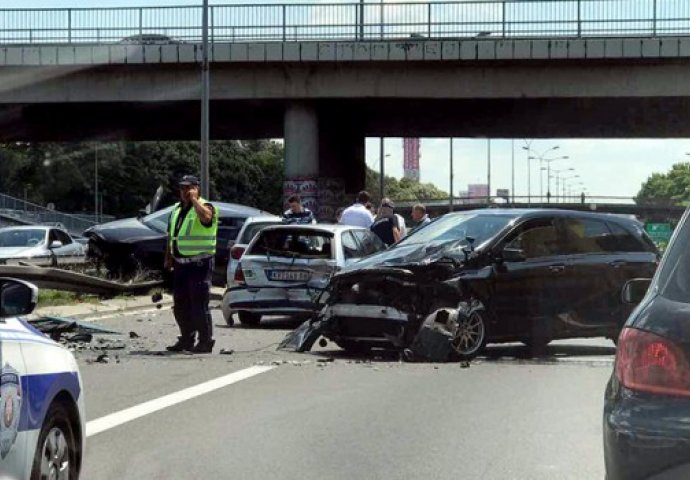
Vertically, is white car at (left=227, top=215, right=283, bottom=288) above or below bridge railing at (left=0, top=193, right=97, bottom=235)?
below

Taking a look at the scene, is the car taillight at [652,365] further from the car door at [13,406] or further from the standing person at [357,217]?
the standing person at [357,217]

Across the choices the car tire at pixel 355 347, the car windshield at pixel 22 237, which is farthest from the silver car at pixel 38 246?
the car tire at pixel 355 347

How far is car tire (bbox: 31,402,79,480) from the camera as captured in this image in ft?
15.5

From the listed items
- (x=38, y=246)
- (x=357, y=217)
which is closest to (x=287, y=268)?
(x=357, y=217)

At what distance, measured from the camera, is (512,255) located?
11.9 m

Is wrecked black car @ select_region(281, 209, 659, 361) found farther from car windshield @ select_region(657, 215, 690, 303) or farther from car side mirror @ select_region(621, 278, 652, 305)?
car windshield @ select_region(657, 215, 690, 303)

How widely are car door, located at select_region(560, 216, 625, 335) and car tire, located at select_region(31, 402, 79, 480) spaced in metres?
7.88

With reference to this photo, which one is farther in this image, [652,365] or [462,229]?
[462,229]

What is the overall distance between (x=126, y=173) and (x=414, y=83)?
214 feet

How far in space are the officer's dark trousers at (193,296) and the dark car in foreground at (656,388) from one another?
321 inches

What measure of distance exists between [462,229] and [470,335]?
130 cm

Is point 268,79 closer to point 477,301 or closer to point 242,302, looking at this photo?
point 242,302

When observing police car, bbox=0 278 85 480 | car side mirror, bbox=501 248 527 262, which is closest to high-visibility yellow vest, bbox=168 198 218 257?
car side mirror, bbox=501 248 527 262

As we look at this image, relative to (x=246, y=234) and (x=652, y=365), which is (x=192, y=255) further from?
(x=652, y=365)
